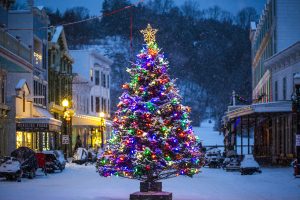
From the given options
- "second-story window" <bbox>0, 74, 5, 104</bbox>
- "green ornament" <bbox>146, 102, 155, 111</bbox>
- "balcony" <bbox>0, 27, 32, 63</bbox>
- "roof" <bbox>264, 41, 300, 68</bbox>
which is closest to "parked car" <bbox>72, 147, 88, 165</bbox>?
"balcony" <bbox>0, 27, 32, 63</bbox>

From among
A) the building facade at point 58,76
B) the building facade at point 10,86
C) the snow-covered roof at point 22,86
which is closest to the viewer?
the building facade at point 10,86

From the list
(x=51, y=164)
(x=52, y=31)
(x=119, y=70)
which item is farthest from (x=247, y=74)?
(x=51, y=164)

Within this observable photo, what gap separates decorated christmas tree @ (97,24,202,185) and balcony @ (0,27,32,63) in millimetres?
17360

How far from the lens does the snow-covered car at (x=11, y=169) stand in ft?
88.9

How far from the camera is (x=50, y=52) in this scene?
55.8 m

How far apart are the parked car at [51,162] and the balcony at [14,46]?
20.5 feet

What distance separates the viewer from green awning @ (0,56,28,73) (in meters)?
37.0

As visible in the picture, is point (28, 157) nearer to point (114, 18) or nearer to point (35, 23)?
point (35, 23)

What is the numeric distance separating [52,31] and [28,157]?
2882cm

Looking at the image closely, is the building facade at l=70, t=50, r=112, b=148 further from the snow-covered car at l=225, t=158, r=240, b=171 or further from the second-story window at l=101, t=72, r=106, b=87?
the snow-covered car at l=225, t=158, r=240, b=171

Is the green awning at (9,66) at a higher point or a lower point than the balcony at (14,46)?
lower

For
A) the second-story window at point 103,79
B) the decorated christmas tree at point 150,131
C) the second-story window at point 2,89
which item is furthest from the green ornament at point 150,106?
the second-story window at point 103,79

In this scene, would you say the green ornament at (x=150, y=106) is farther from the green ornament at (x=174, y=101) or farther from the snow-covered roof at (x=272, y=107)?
the snow-covered roof at (x=272, y=107)

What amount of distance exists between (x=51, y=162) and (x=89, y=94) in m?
39.3
